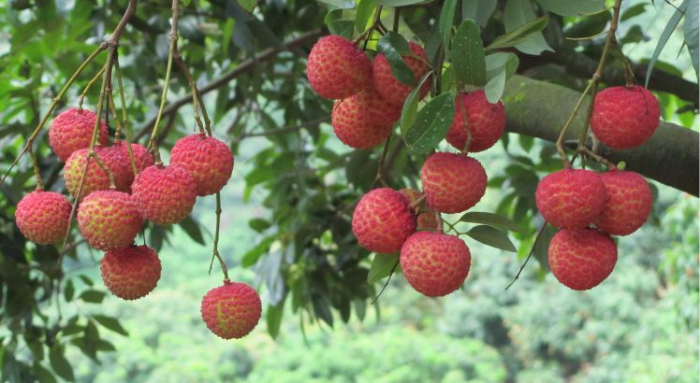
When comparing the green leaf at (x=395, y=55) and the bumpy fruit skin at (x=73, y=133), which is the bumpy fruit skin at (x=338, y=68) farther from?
the bumpy fruit skin at (x=73, y=133)

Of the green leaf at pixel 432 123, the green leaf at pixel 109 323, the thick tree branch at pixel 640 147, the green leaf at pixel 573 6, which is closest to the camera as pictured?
the green leaf at pixel 432 123

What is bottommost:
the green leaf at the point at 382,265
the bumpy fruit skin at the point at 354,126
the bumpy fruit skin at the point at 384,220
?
the green leaf at the point at 382,265

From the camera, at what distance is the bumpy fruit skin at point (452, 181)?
55 cm

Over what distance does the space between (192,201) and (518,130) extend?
20.0 inches

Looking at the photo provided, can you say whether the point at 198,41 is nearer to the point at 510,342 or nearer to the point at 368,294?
the point at 368,294

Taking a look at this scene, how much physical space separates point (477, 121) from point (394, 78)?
0.06 metres

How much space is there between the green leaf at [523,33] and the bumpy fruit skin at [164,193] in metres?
0.22

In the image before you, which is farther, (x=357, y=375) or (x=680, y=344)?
(x=357, y=375)

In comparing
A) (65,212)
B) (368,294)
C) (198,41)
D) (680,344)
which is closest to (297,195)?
(368,294)

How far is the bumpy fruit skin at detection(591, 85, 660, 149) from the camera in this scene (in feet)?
1.93

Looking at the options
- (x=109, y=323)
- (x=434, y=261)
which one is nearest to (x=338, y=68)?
(x=434, y=261)

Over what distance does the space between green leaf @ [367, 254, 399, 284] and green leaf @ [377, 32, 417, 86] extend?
135 millimetres

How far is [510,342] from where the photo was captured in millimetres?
6340

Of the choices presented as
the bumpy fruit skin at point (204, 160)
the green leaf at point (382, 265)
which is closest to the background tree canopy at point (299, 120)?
the green leaf at point (382, 265)
